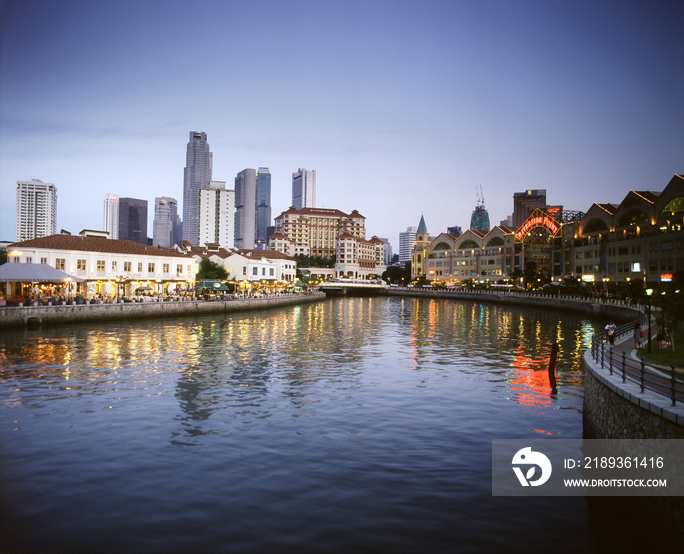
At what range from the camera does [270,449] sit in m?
15.2

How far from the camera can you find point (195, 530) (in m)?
10.5

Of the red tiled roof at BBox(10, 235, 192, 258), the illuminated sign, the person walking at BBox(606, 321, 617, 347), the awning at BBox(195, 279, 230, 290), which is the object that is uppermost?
the illuminated sign

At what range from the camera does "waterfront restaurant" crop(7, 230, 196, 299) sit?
201 feet

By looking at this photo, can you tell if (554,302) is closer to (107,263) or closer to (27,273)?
(107,263)

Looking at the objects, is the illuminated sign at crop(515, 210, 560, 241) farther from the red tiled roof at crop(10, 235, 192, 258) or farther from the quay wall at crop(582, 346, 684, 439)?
the quay wall at crop(582, 346, 684, 439)

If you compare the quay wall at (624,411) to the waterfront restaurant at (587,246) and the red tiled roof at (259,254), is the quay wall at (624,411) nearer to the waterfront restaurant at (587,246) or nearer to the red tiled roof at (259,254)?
the waterfront restaurant at (587,246)

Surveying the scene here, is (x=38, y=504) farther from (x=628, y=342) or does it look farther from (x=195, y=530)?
(x=628, y=342)

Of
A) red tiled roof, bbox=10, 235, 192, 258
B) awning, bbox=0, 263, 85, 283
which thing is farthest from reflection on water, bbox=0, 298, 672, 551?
red tiled roof, bbox=10, 235, 192, 258

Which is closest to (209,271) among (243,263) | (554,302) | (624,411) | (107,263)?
(243,263)

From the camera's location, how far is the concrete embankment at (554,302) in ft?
208

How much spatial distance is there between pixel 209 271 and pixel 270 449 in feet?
267

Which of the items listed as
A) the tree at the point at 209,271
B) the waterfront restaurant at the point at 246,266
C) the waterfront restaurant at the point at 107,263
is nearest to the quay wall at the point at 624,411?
the waterfront restaurant at the point at 107,263

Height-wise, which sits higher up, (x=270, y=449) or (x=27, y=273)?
(x=27, y=273)

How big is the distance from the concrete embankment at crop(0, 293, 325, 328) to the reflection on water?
14660 millimetres
